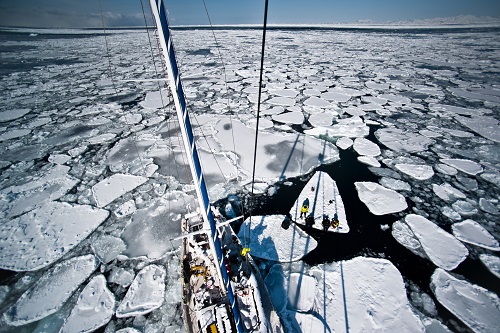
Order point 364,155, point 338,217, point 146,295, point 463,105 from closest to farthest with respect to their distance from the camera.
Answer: point 146,295
point 338,217
point 364,155
point 463,105

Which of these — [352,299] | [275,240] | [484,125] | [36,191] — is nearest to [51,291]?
[36,191]

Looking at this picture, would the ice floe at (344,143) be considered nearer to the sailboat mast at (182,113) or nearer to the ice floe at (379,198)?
the ice floe at (379,198)

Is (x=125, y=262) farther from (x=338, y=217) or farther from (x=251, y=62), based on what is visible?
(x=251, y=62)

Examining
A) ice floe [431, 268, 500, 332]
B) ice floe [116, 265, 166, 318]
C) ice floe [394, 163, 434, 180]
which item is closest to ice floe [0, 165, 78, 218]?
ice floe [116, 265, 166, 318]

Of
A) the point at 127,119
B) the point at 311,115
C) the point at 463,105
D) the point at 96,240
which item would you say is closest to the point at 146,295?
the point at 96,240

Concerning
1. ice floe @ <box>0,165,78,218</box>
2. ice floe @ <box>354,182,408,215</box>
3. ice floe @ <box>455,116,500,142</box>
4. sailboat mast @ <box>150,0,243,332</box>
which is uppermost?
sailboat mast @ <box>150,0,243,332</box>

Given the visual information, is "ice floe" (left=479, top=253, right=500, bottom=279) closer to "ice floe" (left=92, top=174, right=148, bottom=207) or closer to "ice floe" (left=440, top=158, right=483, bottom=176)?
"ice floe" (left=440, top=158, right=483, bottom=176)
